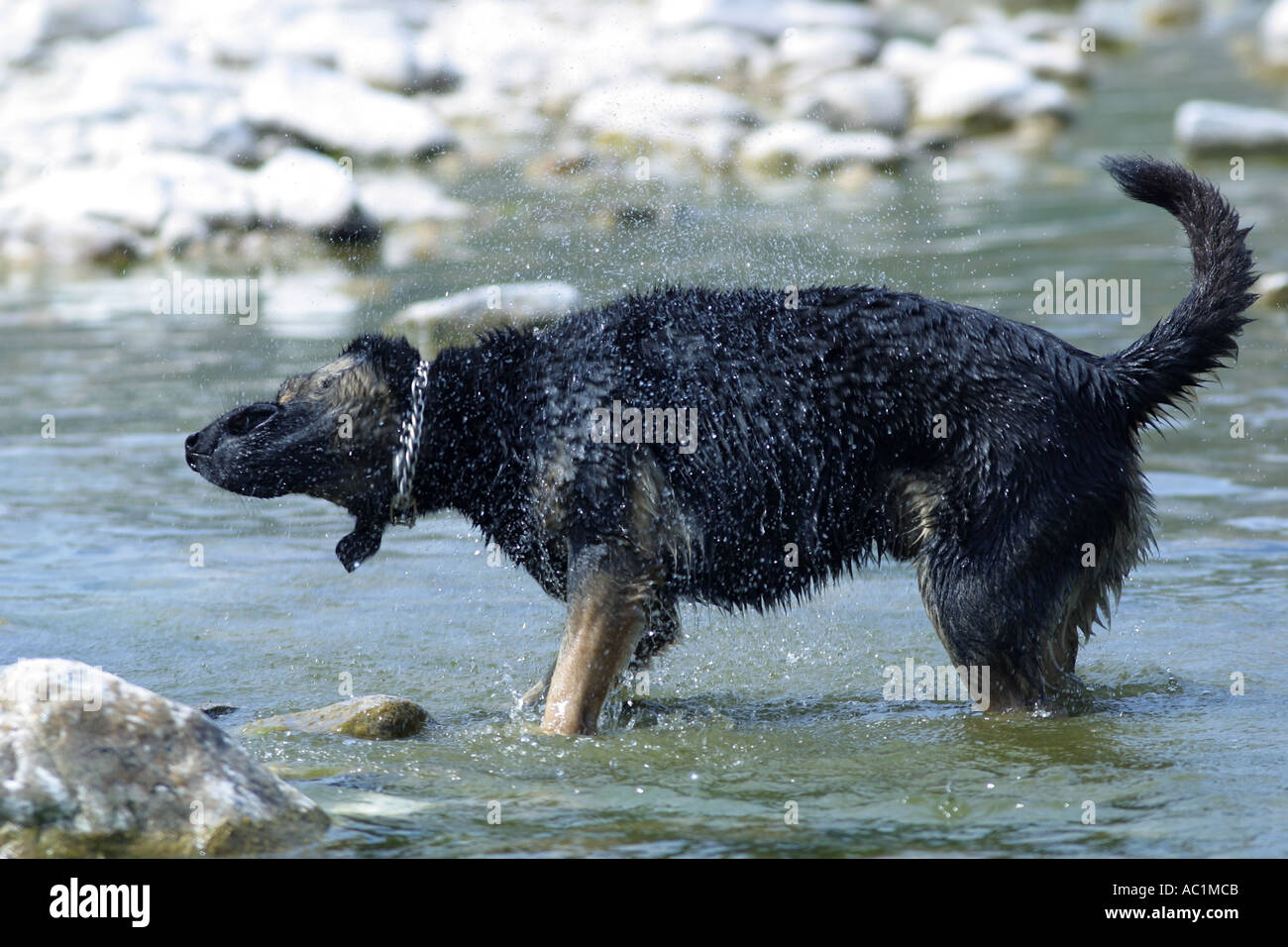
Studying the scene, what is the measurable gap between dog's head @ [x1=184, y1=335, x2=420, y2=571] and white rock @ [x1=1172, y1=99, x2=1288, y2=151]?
14599mm

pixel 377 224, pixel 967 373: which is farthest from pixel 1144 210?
pixel 967 373

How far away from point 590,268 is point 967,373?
753 cm

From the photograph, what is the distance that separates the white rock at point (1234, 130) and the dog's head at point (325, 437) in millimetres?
14599

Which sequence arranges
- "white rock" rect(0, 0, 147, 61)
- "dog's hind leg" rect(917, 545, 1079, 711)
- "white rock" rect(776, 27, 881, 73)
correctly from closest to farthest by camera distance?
"dog's hind leg" rect(917, 545, 1079, 711)
"white rock" rect(0, 0, 147, 61)
"white rock" rect(776, 27, 881, 73)

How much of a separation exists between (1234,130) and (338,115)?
1019 centimetres

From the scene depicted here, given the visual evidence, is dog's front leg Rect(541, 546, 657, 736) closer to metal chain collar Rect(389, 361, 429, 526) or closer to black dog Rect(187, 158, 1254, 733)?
black dog Rect(187, 158, 1254, 733)

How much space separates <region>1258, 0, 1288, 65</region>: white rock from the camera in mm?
24391

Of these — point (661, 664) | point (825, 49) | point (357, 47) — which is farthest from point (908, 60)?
point (661, 664)

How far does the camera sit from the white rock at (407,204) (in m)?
16.0

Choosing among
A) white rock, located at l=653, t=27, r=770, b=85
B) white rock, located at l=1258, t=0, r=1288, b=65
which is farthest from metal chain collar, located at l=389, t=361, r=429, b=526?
white rock, located at l=1258, t=0, r=1288, b=65

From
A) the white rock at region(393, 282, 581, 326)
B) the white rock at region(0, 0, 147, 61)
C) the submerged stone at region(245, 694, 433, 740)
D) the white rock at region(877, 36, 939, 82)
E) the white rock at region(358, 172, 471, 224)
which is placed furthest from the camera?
the white rock at region(0, 0, 147, 61)

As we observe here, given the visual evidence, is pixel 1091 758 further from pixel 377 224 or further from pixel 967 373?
pixel 377 224

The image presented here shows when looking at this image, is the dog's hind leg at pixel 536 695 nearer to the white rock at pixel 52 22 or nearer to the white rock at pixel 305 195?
the white rock at pixel 305 195
